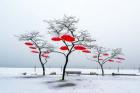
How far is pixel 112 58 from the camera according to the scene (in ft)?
164

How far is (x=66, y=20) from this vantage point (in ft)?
101

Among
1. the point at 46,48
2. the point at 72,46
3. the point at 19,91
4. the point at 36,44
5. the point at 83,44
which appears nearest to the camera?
the point at 19,91

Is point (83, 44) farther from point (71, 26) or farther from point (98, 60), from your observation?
point (98, 60)

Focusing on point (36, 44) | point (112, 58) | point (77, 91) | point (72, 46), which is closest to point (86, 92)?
point (77, 91)

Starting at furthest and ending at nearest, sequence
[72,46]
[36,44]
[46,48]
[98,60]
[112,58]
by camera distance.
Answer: [112,58], [98,60], [46,48], [36,44], [72,46]

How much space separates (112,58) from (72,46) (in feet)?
75.6

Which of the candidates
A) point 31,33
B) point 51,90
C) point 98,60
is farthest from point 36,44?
point 51,90

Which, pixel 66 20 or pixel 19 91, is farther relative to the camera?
pixel 66 20

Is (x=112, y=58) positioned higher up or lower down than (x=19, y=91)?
higher up

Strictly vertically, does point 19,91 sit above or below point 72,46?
below

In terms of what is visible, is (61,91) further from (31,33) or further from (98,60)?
(98,60)

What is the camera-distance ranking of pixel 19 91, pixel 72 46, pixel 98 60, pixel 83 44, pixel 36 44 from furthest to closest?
pixel 98 60, pixel 36 44, pixel 83 44, pixel 72 46, pixel 19 91

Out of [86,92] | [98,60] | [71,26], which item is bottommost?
[86,92]

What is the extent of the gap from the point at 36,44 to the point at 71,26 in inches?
403
